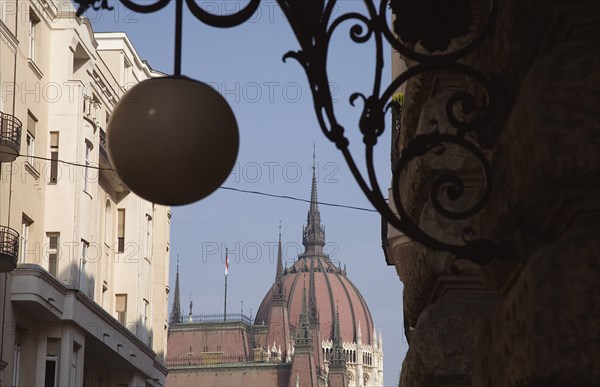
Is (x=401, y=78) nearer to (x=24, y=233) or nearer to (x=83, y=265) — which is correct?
(x=24, y=233)

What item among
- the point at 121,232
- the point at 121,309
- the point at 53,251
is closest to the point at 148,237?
the point at 121,232

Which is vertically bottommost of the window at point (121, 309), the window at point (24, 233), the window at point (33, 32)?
the window at point (24, 233)

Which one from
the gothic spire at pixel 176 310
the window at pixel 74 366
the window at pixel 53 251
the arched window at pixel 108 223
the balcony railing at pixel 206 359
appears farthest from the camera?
the gothic spire at pixel 176 310

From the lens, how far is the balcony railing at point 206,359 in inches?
6304

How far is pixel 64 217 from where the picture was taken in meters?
28.6

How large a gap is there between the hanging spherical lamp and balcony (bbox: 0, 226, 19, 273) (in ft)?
66.5

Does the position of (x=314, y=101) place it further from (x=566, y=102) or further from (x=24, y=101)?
(x=24, y=101)

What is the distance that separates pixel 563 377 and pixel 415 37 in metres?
1.37

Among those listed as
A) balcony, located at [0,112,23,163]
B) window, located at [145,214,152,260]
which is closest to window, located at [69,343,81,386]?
balcony, located at [0,112,23,163]

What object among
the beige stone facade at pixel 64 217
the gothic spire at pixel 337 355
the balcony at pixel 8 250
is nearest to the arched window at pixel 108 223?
the beige stone facade at pixel 64 217

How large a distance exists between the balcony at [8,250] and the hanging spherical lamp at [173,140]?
20.3 metres

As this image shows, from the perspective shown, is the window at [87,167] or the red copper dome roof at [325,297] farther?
the red copper dome roof at [325,297]

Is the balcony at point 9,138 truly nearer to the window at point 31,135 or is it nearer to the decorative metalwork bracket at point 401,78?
the window at point 31,135

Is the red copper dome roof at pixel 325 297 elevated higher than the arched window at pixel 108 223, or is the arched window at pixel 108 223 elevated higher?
the red copper dome roof at pixel 325 297
